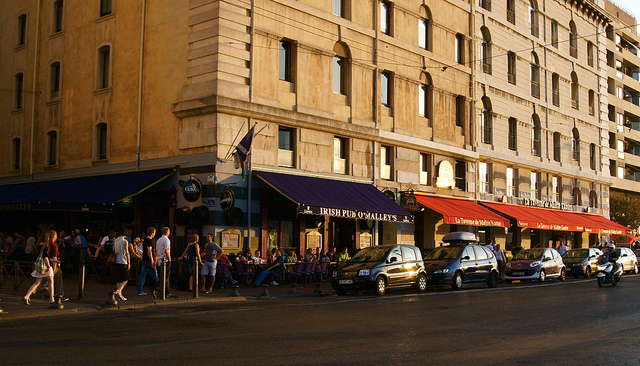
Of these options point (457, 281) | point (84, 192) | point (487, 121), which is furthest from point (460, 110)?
point (84, 192)

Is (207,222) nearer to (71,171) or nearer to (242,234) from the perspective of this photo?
(242,234)

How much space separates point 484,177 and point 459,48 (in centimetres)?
715

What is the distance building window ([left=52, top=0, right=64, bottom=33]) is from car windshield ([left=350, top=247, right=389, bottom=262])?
18.0 metres

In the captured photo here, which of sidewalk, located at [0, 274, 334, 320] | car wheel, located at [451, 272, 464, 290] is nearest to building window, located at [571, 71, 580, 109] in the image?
car wheel, located at [451, 272, 464, 290]

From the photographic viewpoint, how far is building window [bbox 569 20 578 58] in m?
45.0

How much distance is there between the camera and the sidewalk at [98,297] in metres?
14.0

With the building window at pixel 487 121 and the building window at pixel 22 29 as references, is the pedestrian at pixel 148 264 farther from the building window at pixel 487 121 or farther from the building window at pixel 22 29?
the building window at pixel 487 121

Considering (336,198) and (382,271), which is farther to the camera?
(336,198)

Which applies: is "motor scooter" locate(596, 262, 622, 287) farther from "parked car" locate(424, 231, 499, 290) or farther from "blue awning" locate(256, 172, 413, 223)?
"blue awning" locate(256, 172, 413, 223)

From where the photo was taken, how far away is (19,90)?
3103 centimetres

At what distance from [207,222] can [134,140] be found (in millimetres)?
5314

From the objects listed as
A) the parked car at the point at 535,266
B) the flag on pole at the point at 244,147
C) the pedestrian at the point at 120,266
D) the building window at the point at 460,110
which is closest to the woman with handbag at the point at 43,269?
the pedestrian at the point at 120,266

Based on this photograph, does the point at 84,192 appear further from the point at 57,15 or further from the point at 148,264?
the point at 57,15

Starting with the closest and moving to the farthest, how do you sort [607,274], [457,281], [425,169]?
1. [457,281]
2. [607,274]
3. [425,169]
